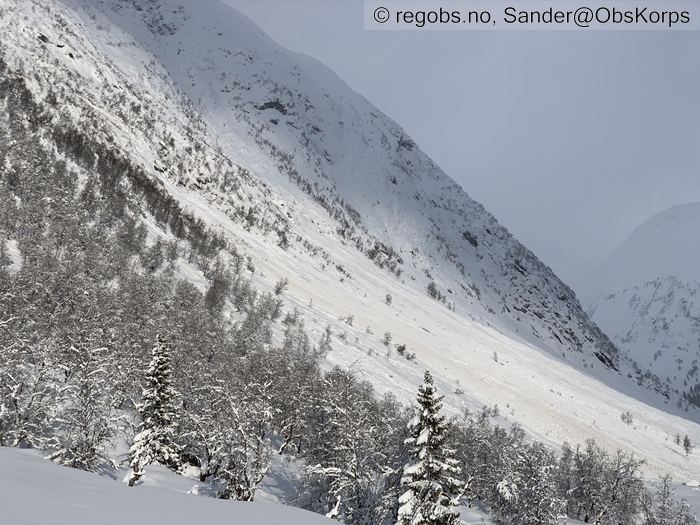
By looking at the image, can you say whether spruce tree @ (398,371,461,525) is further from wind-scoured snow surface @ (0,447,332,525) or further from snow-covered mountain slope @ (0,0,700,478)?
snow-covered mountain slope @ (0,0,700,478)

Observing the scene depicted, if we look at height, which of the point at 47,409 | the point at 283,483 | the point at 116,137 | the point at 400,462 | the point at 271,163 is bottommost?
the point at 283,483

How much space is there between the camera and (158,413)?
3042cm

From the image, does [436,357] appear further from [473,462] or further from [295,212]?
[295,212]

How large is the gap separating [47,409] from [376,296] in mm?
88993

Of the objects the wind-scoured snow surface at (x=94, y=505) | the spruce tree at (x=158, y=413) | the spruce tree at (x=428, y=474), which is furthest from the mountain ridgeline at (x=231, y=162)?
the wind-scoured snow surface at (x=94, y=505)

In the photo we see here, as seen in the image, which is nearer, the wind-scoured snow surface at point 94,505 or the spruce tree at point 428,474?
the wind-scoured snow surface at point 94,505

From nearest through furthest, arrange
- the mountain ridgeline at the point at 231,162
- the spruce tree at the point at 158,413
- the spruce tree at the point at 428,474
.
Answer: the spruce tree at the point at 428,474 < the spruce tree at the point at 158,413 < the mountain ridgeline at the point at 231,162

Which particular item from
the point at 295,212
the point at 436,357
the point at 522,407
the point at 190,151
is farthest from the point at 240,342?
the point at 295,212

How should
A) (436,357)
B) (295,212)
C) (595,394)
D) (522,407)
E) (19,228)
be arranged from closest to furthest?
(19,228)
(522,407)
(436,357)
(595,394)
(295,212)

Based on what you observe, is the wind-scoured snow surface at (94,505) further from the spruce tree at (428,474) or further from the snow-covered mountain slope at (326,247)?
the snow-covered mountain slope at (326,247)

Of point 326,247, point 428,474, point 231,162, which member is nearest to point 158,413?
point 428,474

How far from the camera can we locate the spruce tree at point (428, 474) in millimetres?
21219

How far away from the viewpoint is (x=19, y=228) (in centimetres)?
5609

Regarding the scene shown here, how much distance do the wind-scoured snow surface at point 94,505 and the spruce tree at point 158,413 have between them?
61.5 ft
